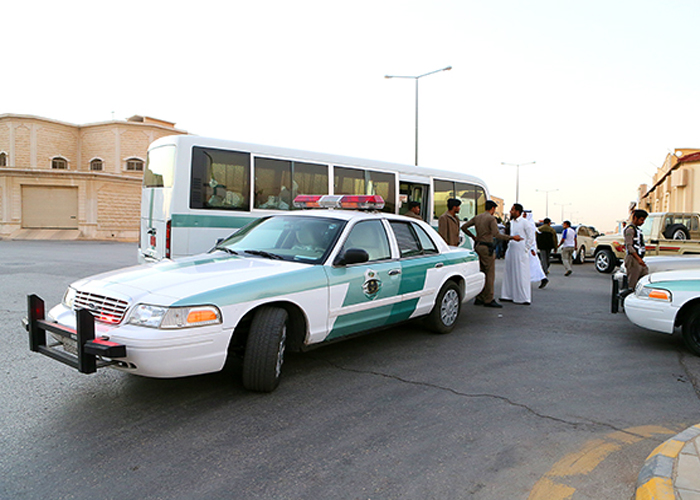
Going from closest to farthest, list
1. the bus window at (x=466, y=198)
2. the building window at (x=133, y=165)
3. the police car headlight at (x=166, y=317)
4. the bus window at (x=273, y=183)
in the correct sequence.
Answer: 1. the police car headlight at (x=166, y=317)
2. the bus window at (x=273, y=183)
3. the bus window at (x=466, y=198)
4. the building window at (x=133, y=165)

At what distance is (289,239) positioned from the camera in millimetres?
5473

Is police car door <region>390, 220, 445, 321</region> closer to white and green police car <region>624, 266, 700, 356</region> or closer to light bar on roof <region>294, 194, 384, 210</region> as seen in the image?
light bar on roof <region>294, 194, 384, 210</region>

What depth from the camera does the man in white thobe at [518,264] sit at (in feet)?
31.1

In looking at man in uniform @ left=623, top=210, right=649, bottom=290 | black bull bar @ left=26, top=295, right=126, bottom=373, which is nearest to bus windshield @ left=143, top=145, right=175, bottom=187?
black bull bar @ left=26, top=295, right=126, bottom=373

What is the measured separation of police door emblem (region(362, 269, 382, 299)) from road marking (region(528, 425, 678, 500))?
2.41 meters

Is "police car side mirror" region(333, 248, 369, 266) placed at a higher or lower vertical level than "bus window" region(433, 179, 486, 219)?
lower

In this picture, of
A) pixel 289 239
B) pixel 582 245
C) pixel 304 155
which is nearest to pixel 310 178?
pixel 304 155

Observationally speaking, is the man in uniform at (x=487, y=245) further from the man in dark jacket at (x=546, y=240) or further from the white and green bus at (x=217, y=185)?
the man in dark jacket at (x=546, y=240)

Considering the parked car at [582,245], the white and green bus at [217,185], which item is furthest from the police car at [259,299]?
the parked car at [582,245]

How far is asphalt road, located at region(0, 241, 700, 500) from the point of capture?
300 cm

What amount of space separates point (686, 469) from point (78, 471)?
3.49m

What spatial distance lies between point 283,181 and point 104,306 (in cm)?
641

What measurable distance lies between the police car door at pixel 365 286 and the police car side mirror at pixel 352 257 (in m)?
0.07

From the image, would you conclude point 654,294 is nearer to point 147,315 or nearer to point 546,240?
point 147,315
